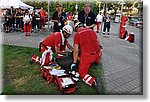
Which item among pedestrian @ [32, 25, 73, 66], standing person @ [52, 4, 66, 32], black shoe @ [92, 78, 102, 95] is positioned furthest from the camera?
standing person @ [52, 4, 66, 32]

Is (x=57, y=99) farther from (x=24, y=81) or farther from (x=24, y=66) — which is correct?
(x=24, y=66)

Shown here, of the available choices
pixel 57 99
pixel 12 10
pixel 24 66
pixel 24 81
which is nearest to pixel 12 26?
pixel 12 10

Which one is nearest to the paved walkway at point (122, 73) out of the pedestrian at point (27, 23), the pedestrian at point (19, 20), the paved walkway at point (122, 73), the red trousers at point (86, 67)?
the paved walkway at point (122, 73)

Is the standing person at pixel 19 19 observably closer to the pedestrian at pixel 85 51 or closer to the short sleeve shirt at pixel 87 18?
the short sleeve shirt at pixel 87 18

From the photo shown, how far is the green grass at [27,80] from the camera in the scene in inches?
91.6

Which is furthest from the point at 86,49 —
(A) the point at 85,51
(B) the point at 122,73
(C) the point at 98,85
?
(B) the point at 122,73

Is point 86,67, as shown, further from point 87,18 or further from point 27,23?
point 27,23

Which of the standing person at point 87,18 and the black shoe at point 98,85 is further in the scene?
the standing person at point 87,18

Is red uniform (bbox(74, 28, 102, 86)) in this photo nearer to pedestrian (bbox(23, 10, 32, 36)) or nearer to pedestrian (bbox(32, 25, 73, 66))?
pedestrian (bbox(32, 25, 73, 66))

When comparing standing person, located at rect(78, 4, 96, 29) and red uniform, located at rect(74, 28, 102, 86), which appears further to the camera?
standing person, located at rect(78, 4, 96, 29)

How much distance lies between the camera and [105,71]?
2896 mm

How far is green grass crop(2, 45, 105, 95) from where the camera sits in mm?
2326

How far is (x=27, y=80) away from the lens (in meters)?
2.57

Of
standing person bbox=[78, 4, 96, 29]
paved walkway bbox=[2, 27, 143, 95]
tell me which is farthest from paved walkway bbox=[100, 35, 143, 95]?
standing person bbox=[78, 4, 96, 29]
